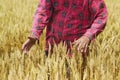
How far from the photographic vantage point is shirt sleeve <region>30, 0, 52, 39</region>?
7.00ft

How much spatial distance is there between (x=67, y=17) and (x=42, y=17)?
15 centimetres

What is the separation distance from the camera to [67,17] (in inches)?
83.0

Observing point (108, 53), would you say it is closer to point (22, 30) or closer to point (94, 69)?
point (94, 69)

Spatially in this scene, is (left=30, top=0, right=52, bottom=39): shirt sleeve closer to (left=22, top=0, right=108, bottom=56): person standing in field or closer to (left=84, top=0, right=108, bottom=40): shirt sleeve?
(left=22, top=0, right=108, bottom=56): person standing in field

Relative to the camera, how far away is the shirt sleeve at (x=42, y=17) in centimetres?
213

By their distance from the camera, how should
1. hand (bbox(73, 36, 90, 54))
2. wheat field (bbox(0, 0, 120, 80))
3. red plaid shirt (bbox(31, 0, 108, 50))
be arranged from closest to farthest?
wheat field (bbox(0, 0, 120, 80)), hand (bbox(73, 36, 90, 54)), red plaid shirt (bbox(31, 0, 108, 50))

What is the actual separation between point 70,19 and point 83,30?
0.32 ft

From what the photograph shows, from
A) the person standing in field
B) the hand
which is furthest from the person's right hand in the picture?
the hand

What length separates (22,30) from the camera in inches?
127

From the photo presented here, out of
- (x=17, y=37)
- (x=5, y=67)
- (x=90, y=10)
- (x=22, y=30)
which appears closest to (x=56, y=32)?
(x=90, y=10)

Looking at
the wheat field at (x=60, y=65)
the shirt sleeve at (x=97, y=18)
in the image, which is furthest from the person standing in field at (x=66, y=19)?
the wheat field at (x=60, y=65)

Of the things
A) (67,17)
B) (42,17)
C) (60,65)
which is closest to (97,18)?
(67,17)

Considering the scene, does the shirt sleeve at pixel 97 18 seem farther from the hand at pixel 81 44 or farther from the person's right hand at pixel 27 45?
the person's right hand at pixel 27 45

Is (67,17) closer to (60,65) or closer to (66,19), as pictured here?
(66,19)
